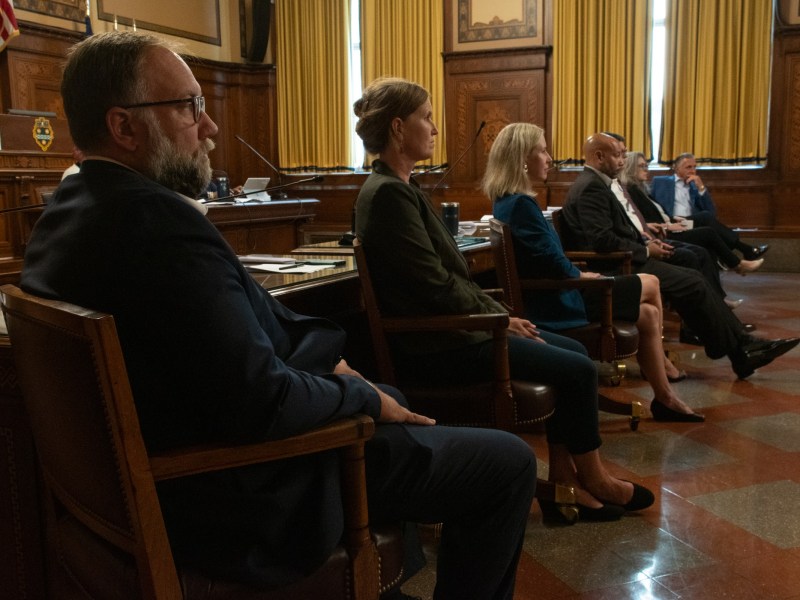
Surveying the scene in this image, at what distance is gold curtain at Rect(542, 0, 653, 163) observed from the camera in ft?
26.9

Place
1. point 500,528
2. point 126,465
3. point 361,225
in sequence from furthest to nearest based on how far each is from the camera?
point 361,225
point 500,528
point 126,465

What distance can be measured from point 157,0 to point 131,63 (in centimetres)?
838

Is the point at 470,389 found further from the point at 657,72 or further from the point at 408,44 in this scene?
the point at 408,44

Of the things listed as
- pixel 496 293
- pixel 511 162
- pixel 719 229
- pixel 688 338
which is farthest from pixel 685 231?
pixel 496 293

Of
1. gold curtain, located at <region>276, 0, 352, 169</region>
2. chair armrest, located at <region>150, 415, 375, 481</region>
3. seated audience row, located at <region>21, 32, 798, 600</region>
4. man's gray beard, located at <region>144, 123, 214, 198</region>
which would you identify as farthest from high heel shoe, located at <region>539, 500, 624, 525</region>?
gold curtain, located at <region>276, 0, 352, 169</region>

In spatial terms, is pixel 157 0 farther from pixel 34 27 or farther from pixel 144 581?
pixel 144 581

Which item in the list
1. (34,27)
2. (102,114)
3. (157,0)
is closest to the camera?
(102,114)

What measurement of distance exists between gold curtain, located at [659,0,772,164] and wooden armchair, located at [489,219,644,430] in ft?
18.9

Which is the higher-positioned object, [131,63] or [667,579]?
[131,63]

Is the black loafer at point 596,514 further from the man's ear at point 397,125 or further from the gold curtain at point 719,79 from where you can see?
the gold curtain at point 719,79

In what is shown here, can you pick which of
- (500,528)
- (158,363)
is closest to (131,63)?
(158,363)

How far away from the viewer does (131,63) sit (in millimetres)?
1277

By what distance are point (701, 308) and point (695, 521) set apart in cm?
157

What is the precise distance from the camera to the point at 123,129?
1.28 metres
